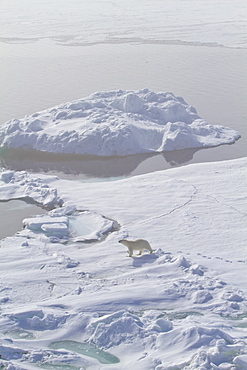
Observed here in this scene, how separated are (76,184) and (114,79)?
11377 millimetres

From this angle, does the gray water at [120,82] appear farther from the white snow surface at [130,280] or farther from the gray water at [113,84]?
the white snow surface at [130,280]

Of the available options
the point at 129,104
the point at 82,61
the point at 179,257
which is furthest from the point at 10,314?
the point at 82,61

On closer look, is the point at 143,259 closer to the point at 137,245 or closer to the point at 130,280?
the point at 137,245

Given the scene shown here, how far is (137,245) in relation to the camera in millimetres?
8805

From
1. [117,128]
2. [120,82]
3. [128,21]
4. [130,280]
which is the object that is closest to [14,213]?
[130,280]

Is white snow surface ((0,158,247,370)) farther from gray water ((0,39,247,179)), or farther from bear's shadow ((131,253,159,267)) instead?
gray water ((0,39,247,179))

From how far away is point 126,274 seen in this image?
830 cm

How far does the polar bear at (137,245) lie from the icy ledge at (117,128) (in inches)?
264

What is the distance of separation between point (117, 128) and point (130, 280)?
801 centimetres

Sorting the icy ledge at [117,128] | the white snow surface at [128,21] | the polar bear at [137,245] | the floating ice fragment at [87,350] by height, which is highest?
the white snow surface at [128,21]

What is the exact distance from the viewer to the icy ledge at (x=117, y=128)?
15.4 m

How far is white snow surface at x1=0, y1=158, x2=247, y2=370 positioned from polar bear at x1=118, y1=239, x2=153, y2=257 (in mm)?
130

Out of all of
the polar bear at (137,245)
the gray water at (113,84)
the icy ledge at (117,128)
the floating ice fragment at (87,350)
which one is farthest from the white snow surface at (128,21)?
the floating ice fragment at (87,350)

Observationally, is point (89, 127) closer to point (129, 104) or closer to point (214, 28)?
point (129, 104)
